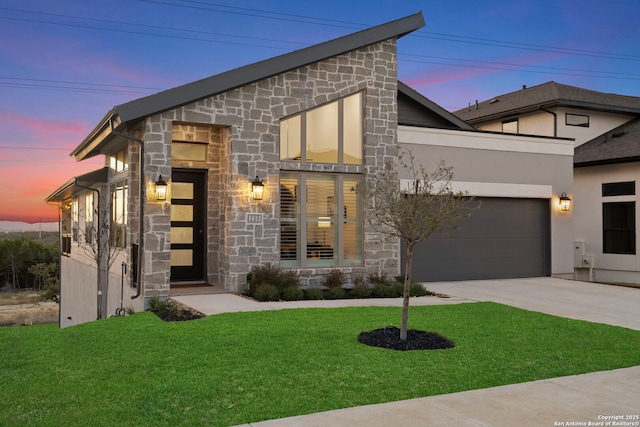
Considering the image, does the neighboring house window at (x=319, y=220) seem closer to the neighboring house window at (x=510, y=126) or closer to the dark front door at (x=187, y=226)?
the dark front door at (x=187, y=226)

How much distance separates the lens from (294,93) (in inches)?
495

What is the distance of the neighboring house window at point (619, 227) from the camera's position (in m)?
18.0

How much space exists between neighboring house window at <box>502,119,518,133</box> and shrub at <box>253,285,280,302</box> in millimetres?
13898

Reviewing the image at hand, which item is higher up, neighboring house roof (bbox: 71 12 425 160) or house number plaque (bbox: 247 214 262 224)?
neighboring house roof (bbox: 71 12 425 160)

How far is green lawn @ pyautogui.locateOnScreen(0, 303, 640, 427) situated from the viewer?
4.83 meters

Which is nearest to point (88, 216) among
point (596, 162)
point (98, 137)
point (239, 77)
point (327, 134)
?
point (98, 137)

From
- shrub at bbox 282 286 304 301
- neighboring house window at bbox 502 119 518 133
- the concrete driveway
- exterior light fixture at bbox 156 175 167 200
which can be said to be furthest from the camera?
neighboring house window at bbox 502 119 518 133

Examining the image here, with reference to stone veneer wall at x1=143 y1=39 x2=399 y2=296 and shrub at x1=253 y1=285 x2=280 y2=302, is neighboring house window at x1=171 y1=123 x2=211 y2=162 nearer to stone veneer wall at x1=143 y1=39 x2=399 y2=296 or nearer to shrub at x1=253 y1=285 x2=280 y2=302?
stone veneer wall at x1=143 y1=39 x2=399 y2=296

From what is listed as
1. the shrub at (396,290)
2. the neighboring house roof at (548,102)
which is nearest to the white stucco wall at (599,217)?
the neighboring house roof at (548,102)

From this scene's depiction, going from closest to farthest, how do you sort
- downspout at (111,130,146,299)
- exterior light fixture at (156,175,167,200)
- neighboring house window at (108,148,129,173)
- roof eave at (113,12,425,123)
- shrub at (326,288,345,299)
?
roof eave at (113,12,425,123)
downspout at (111,130,146,299)
exterior light fixture at (156,175,167,200)
shrub at (326,288,345,299)
neighboring house window at (108,148,129,173)

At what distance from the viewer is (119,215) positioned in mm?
13820

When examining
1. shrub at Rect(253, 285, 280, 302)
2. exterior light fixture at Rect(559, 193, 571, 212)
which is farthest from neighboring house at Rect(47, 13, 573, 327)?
exterior light fixture at Rect(559, 193, 571, 212)

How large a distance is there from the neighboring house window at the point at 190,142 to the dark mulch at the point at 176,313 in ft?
11.8

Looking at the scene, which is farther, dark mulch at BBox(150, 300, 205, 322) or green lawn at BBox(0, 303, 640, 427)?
dark mulch at BBox(150, 300, 205, 322)
